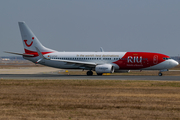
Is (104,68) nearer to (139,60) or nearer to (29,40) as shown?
(139,60)

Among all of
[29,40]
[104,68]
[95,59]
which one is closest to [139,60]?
[104,68]

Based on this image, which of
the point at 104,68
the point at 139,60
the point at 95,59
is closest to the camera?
the point at 104,68

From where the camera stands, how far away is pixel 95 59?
161 ft

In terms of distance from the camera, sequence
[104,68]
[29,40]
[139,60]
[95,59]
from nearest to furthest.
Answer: [104,68] → [139,60] → [95,59] → [29,40]

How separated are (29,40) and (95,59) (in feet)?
40.8

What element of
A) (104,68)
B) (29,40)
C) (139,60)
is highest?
(29,40)

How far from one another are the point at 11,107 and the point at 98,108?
498 cm

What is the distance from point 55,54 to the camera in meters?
50.7

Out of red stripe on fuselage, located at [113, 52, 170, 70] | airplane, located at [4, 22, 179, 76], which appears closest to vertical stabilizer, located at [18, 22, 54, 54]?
airplane, located at [4, 22, 179, 76]

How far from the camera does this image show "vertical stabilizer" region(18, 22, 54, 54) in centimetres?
5103

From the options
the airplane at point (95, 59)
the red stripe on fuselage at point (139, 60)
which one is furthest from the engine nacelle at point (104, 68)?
the red stripe on fuselage at point (139, 60)

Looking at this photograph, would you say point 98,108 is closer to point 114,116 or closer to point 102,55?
point 114,116

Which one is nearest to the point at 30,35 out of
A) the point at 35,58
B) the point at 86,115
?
the point at 35,58

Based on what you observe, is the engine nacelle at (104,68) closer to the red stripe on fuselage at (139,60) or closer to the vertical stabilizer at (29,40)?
the red stripe on fuselage at (139,60)
